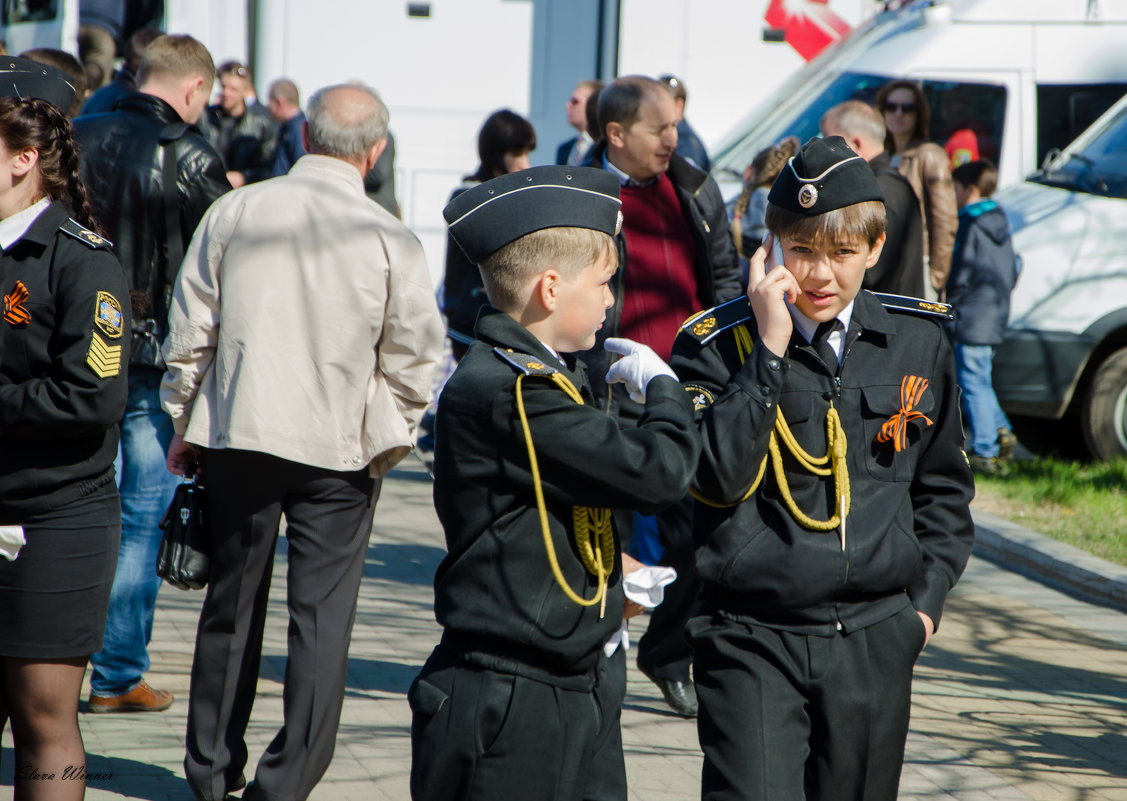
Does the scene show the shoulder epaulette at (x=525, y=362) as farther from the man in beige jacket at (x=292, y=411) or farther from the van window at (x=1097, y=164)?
the van window at (x=1097, y=164)

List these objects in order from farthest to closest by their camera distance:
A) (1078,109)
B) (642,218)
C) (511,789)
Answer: (1078,109) → (642,218) → (511,789)

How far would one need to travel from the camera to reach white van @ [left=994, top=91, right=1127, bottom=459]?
8.86 meters

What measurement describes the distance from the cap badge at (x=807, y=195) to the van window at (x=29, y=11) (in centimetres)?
1224

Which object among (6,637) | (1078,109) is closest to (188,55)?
(6,637)

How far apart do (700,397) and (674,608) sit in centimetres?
216

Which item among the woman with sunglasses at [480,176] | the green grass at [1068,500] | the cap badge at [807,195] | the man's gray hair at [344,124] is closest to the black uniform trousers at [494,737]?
the cap badge at [807,195]

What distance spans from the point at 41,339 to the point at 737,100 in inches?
450

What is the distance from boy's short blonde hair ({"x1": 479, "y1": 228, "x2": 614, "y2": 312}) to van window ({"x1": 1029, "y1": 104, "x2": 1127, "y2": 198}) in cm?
724

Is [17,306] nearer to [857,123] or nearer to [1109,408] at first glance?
[857,123]

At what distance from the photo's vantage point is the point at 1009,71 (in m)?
9.72

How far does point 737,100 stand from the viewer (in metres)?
14.0

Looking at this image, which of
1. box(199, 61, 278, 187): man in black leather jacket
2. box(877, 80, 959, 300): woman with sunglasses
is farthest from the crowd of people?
box(199, 61, 278, 187): man in black leather jacket

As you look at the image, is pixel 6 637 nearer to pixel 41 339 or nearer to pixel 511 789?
pixel 41 339

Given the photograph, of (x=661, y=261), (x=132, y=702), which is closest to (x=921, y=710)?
(x=661, y=261)
